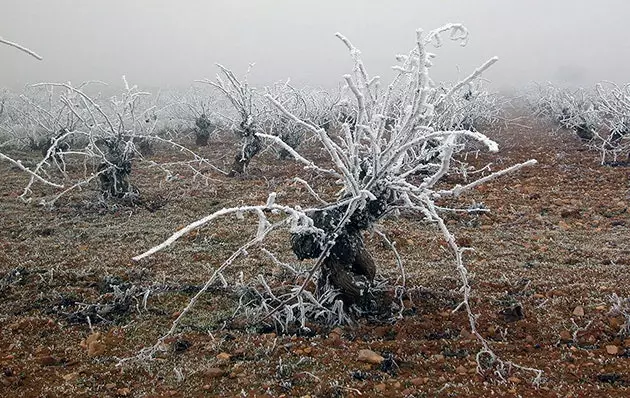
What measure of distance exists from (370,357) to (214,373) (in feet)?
3.40

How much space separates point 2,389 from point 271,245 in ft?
12.3

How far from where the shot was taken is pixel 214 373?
11.2 ft

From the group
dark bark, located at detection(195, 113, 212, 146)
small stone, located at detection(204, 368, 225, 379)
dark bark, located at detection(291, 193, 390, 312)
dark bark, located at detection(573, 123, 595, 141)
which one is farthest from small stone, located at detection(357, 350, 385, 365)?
dark bark, located at detection(195, 113, 212, 146)

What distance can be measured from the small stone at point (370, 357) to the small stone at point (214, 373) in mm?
917

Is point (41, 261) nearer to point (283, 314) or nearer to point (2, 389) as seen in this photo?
point (2, 389)

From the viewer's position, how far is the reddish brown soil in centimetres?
328

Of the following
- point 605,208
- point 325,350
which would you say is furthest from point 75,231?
point 605,208

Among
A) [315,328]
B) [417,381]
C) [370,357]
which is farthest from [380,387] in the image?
[315,328]

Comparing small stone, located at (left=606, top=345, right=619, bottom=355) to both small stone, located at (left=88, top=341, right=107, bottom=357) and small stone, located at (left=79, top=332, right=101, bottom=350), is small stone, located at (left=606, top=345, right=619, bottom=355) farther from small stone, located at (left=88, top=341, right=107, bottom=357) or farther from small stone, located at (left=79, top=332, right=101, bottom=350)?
small stone, located at (left=79, top=332, right=101, bottom=350)

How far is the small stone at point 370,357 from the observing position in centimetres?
349

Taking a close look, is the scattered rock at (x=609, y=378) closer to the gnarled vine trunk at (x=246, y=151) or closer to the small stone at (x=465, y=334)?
the small stone at (x=465, y=334)

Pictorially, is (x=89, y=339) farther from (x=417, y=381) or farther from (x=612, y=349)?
(x=612, y=349)

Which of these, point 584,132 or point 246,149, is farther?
point 584,132

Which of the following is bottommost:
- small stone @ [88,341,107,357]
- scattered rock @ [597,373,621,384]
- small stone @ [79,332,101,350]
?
small stone @ [79,332,101,350]
